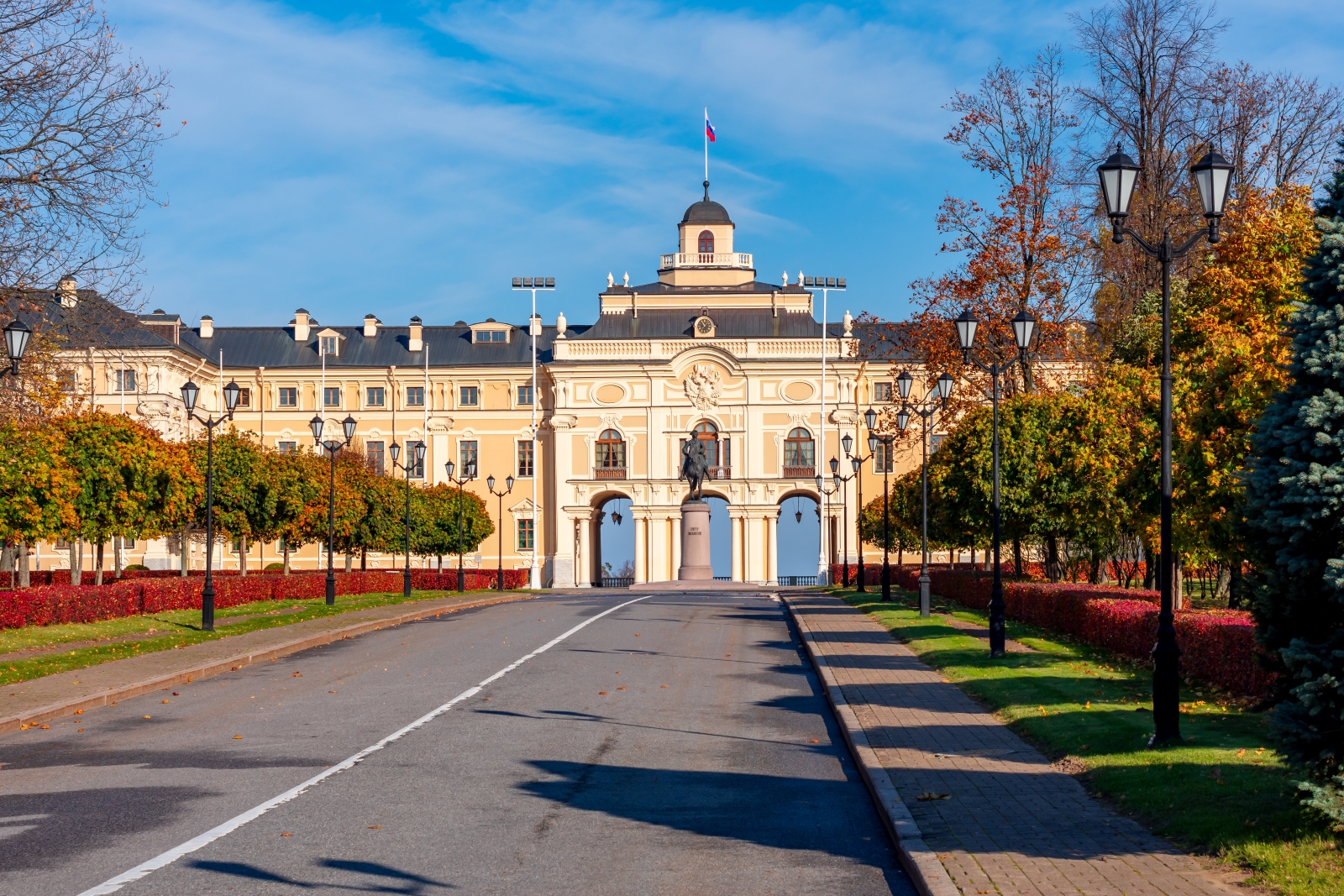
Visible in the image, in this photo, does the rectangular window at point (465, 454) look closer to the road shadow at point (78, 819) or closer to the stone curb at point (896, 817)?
the stone curb at point (896, 817)

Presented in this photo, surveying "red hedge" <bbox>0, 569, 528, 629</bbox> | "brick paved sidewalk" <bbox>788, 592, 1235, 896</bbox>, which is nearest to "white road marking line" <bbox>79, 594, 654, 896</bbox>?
"brick paved sidewalk" <bbox>788, 592, 1235, 896</bbox>

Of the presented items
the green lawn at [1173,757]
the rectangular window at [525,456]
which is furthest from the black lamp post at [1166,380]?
the rectangular window at [525,456]

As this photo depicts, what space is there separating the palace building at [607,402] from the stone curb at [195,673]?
5106 cm

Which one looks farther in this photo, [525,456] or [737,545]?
[525,456]

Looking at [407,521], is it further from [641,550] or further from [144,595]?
[641,550]

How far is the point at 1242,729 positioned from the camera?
483 inches

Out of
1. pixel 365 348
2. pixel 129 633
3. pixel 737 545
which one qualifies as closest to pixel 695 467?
pixel 737 545

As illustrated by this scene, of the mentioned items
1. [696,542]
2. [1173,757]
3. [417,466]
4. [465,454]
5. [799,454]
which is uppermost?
[465,454]

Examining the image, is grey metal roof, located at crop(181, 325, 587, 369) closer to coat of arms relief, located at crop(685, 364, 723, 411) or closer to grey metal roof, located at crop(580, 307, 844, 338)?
grey metal roof, located at crop(580, 307, 844, 338)

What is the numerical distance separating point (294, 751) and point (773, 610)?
28.6 meters

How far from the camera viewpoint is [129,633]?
2727 cm

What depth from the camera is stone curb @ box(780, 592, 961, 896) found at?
7.46 metres

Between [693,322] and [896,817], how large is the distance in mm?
80887

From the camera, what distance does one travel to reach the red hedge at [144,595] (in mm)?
26875
